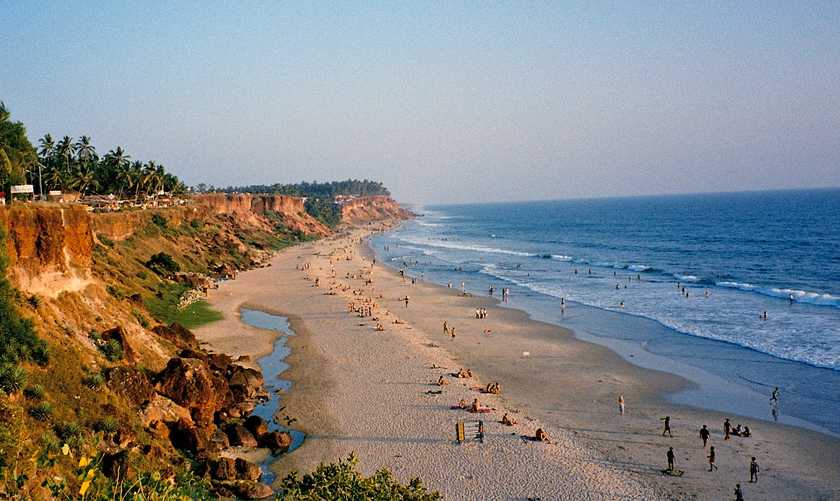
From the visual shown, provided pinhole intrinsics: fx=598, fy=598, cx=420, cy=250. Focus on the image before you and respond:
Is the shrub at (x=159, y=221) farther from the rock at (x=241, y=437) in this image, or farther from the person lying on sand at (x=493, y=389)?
the person lying on sand at (x=493, y=389)

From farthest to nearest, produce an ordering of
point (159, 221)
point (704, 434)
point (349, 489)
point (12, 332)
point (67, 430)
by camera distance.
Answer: point (159, 221) → point (704, 434) → point (12, 332) → point (67, 430) → point (349, 489)

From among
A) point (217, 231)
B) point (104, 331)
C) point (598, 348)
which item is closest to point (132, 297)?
point (104, 331)

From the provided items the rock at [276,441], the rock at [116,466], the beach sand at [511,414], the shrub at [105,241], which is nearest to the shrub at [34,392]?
the rock at [116,466]

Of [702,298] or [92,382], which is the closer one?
[92,382]

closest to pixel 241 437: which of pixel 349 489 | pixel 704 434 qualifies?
pixel 349 489

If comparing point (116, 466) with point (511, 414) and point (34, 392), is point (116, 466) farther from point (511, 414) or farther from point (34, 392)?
point (511, 414)

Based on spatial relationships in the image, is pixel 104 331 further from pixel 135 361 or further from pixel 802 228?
pixel 802 228
